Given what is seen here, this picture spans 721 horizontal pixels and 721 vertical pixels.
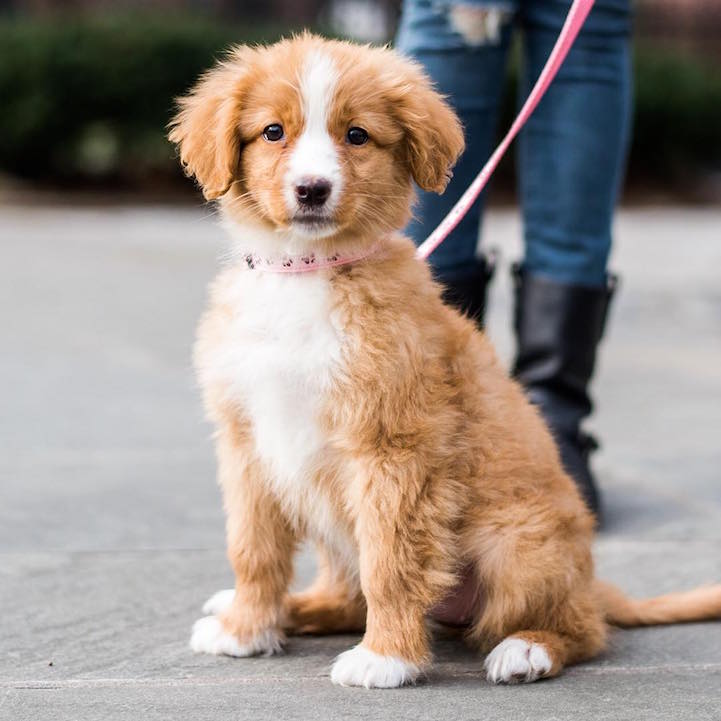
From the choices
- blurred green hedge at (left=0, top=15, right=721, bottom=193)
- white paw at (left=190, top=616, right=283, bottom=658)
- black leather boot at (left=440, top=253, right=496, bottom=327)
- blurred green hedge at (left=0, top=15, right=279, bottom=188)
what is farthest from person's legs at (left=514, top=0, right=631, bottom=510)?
blurred green hedge at (left=0, top=15, right=279, bottom=188)

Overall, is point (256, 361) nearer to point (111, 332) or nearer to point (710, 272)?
point (111, 332)

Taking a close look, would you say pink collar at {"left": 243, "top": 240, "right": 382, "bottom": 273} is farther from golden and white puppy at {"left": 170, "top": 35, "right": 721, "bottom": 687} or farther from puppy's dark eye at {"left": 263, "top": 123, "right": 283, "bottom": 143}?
puppy's dark eye at {"left": 263, "top": 123, "right": 283, "bottom": 143}

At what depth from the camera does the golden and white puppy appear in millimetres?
2580

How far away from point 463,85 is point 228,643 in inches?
72.3

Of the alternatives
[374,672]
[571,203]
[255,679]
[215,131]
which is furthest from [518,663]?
[571,203]

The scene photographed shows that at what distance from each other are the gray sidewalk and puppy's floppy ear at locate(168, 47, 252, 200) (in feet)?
1.20

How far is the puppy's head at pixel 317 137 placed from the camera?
2.56 metres

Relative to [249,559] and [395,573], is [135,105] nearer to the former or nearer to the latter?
[249,559]

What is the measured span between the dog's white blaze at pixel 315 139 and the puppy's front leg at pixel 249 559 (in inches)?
22.7

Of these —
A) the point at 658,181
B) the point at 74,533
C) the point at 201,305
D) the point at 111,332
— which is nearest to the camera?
the point at 74,533

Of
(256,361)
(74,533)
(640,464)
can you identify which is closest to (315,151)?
(256,361)

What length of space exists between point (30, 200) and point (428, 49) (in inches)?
507

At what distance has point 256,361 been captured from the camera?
2.63 metres

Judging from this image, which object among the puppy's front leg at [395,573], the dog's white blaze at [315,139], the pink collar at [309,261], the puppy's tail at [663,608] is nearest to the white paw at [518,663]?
the puppy's front leg at [395,573]
